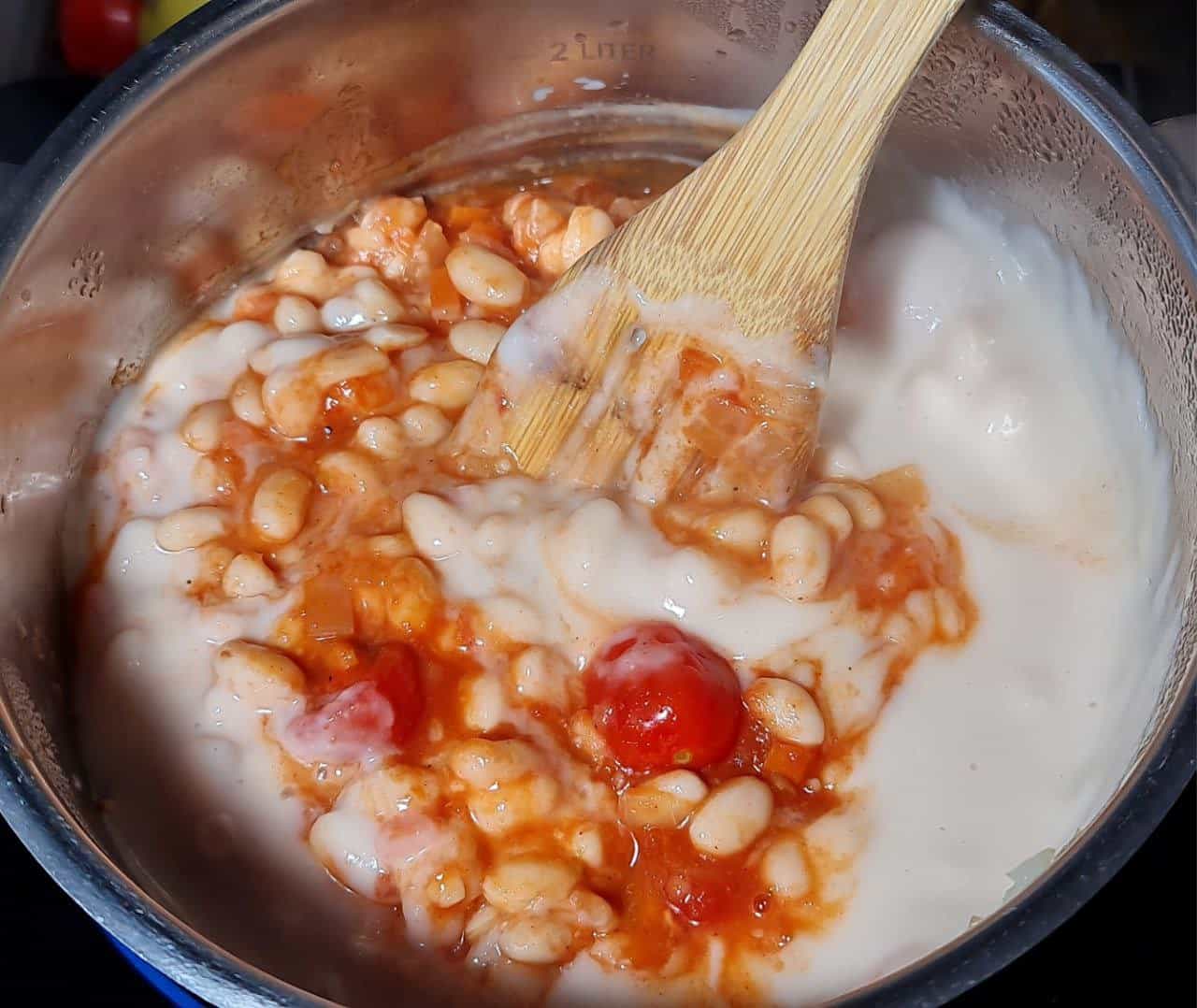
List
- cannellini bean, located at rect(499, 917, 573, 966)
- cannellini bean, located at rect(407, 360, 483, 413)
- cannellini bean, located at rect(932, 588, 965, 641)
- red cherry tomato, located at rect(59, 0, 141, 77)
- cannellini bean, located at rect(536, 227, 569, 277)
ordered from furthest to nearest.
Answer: red cherry tomato, located at rect(59, 0, 141, 77) → cannellini bean, located at rect(536, 227, 569, 277) → cannellini bean, located at rect(407, 360, 483, 413) → cannellini bean, located at rect(932, 588, 965, 641) → cannellini bean, located at rect(499, 917, 573, 966)

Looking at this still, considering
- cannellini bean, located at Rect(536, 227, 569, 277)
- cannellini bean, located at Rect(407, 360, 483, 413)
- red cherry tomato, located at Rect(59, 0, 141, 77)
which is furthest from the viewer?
red cherry tomato, located at Rect(59, 0, 141, 77)

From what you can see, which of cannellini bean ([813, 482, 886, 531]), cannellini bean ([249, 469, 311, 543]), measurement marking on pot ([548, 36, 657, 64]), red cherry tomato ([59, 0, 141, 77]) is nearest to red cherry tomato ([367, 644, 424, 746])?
cannellini bean ([249, 469, 311, 543])

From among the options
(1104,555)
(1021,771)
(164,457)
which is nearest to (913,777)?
(1021,771)

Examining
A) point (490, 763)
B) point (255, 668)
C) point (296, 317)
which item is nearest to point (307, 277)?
point (296, 317)

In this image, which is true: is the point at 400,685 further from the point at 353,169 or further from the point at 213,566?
the point at 353,169

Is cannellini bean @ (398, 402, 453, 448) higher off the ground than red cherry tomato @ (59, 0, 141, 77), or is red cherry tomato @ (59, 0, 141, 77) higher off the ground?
cannellini bean @ (398, 402, 453, 448)

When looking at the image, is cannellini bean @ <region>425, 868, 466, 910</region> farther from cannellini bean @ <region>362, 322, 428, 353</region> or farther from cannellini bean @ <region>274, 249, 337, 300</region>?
cannellini bean @ <region>274, 249, 337, 300</region>
